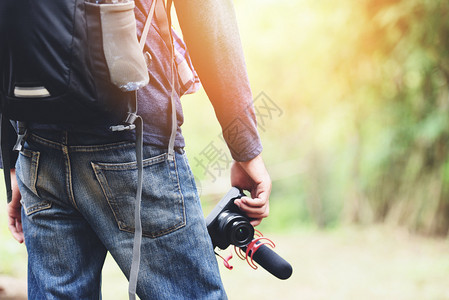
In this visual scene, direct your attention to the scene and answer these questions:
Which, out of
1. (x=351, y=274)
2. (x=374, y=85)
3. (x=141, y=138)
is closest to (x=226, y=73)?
(x=141, y=138)

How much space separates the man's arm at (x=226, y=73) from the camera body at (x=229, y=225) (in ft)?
0.15

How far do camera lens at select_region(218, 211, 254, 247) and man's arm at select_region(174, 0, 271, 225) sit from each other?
0.14 feet

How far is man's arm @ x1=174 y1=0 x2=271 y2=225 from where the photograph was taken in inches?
32.0

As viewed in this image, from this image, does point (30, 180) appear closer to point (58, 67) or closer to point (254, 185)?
point (58, 67)

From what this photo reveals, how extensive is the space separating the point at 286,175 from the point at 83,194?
8.51m

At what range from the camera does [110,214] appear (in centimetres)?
79

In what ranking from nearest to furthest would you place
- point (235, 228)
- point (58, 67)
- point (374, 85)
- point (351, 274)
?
1. point (58, 67)
2. point (235, 228)
3. point (351, 274)
4. point (374, 85)

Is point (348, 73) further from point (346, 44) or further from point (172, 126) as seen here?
point (172, 126)

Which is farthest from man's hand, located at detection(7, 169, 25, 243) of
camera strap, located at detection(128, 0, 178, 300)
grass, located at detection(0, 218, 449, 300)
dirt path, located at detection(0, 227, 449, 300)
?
grass, located at detection(0, 218, 449, 300)

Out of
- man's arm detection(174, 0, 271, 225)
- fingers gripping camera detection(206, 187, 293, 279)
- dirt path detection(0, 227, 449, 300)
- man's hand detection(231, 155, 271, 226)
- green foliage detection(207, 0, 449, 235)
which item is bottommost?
dirt path detection(0, 227, 449, 300)

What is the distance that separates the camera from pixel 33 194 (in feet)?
2.74

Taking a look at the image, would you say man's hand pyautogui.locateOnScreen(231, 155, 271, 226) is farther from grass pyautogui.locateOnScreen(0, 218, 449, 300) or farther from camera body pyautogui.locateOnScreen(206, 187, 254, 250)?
grass pyautogui.locateOnScreen(0, 218, 449, 300)

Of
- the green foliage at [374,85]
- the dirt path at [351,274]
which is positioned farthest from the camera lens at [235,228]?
the green foliage at [374,85]

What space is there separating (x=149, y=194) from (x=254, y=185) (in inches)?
9.8
